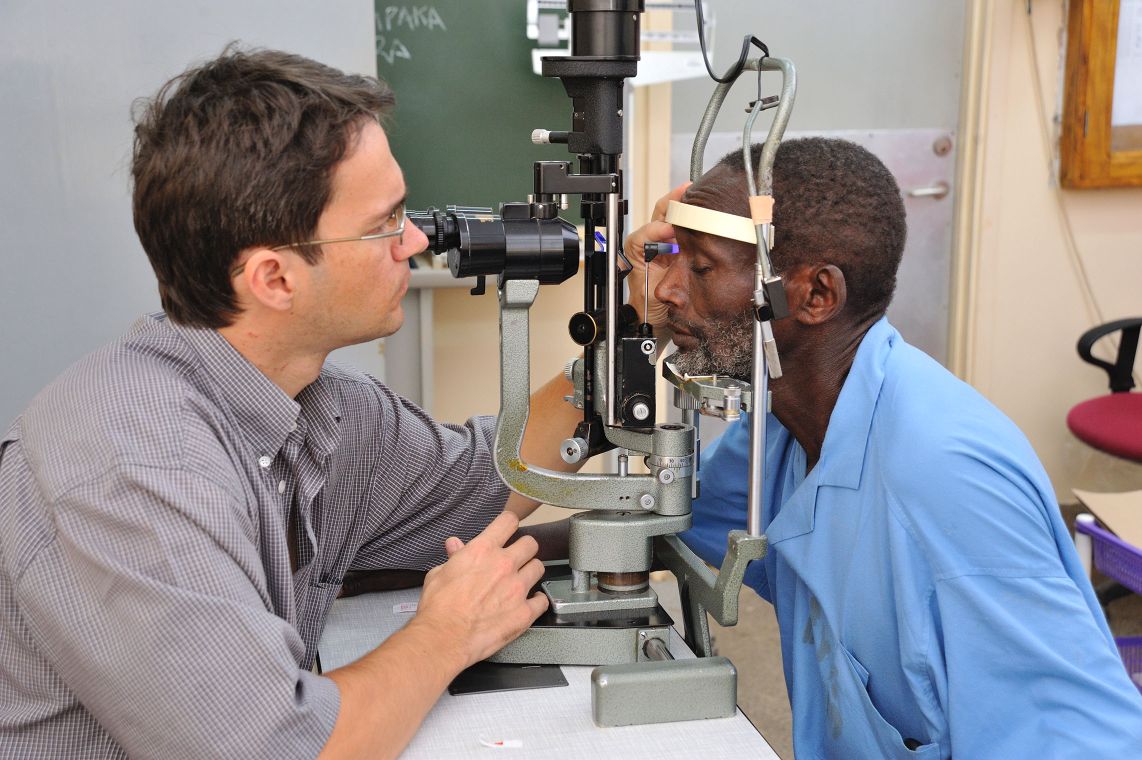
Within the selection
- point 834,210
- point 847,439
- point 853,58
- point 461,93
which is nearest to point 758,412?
point 847,439

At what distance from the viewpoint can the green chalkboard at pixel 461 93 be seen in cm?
285

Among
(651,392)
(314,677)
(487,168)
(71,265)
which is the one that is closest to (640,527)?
(651,392)

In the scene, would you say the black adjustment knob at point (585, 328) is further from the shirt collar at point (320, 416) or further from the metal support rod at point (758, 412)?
the shirt collar at point (320, 416)

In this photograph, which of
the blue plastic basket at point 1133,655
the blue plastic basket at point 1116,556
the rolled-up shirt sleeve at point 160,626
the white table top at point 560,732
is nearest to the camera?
the rolled-up shirt sleeve at point 160,626

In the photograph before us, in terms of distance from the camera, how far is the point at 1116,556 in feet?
6.51

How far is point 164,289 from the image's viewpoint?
1.22 meters

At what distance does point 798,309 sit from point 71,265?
56.6 inches

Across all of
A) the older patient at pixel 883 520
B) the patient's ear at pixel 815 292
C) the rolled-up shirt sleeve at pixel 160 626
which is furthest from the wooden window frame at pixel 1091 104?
the rolled-up shirt sleeve at pixel 160 626

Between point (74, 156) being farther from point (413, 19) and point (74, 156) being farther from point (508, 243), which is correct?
point (508, 243)

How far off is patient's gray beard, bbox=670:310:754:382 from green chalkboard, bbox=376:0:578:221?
145cm

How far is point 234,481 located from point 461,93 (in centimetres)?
198

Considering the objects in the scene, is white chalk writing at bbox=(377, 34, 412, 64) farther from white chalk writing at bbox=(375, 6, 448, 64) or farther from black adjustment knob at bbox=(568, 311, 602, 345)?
black adjustment knob at bbox=(568, 311, 602, 345)

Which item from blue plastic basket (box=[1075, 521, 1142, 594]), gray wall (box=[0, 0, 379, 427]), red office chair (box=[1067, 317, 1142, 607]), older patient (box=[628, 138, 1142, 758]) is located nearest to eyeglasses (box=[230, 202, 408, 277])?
older patient (box=[628, 138, 1142, 758])

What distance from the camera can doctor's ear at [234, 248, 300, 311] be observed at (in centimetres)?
118
